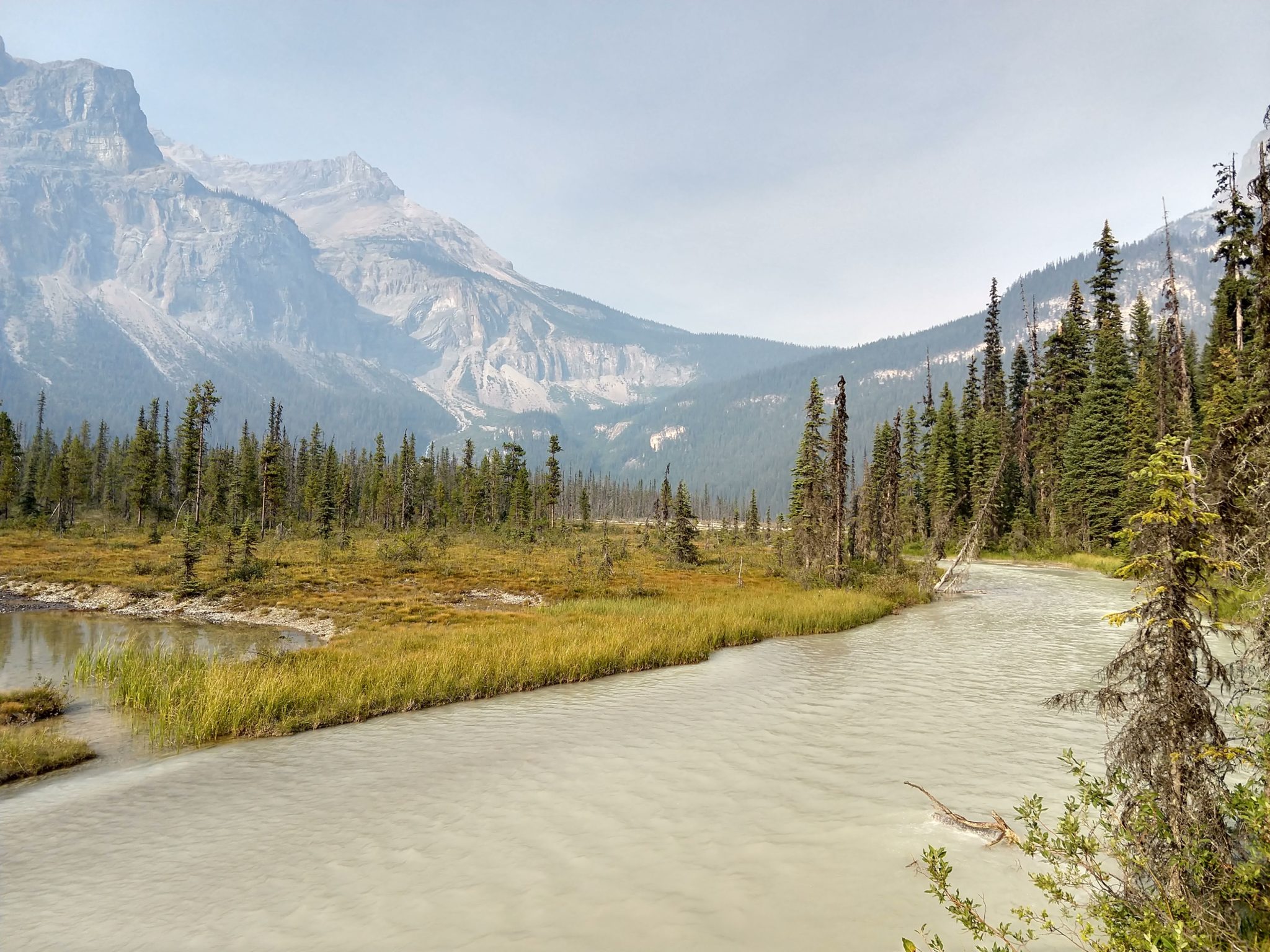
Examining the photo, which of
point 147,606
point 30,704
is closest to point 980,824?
point 30,704

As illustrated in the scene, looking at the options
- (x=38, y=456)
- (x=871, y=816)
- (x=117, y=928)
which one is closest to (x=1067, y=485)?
(x=871, y=816)

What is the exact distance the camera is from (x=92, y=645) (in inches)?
917

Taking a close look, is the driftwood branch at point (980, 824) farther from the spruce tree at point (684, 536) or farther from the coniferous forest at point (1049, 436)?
the spruce tree at point (684, 536)

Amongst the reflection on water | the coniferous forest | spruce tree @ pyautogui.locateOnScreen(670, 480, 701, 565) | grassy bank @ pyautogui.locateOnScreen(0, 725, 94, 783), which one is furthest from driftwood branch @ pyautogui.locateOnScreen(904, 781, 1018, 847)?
spruce tree @ pyautogui.locateOnScreen(670, 480, 701, 565)

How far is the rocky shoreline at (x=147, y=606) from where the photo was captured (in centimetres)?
2948

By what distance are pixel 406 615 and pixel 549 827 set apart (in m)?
21.1

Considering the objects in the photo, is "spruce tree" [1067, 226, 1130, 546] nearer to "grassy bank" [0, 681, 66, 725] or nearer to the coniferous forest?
the coniferous forest

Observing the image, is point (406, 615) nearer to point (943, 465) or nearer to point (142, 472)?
point (943, 465)

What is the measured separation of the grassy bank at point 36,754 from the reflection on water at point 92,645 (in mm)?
293

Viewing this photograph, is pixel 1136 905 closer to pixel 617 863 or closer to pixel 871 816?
pixel 871 816

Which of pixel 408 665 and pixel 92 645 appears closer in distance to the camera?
pixel 408 665

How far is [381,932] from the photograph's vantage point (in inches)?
276

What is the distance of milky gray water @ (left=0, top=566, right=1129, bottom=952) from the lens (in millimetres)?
7195

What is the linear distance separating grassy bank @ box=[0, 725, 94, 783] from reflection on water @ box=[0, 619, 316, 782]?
0.29 metres
